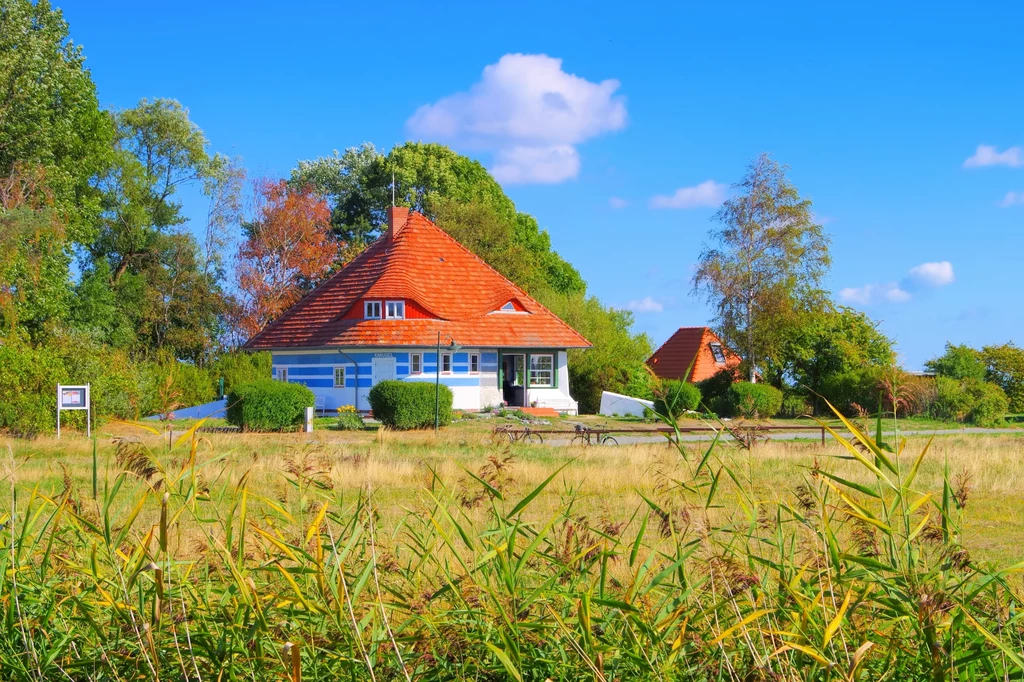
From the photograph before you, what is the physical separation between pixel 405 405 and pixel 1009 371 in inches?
1029

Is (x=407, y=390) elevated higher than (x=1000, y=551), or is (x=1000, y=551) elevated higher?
(x=407, y=390)

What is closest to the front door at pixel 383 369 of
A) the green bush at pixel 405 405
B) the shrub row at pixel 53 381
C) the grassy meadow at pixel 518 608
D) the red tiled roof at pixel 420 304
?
the red tiled roof at pixel 420 304

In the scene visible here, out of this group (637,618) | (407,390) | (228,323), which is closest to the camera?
(637,618)

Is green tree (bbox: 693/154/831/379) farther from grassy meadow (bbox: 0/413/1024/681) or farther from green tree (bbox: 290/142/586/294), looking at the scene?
grassy meadow (bbox: 0/413/1024/681)

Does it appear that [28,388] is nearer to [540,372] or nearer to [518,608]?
[540,372]

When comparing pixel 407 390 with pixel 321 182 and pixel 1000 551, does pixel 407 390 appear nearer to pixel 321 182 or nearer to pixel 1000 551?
pixel 1000 551

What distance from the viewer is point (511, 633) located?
14.6 ft

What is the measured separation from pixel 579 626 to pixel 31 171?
37.2 metres

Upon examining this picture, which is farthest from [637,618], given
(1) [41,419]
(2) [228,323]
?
(2) [228,323]

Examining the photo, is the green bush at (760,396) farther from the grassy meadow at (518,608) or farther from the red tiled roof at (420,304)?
the grassy meadow at (518,608)

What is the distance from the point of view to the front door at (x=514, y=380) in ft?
132

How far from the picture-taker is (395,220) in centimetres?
4300

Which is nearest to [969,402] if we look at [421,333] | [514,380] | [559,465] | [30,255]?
[514,380]

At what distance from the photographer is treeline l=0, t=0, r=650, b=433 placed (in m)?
Result: 33.0
